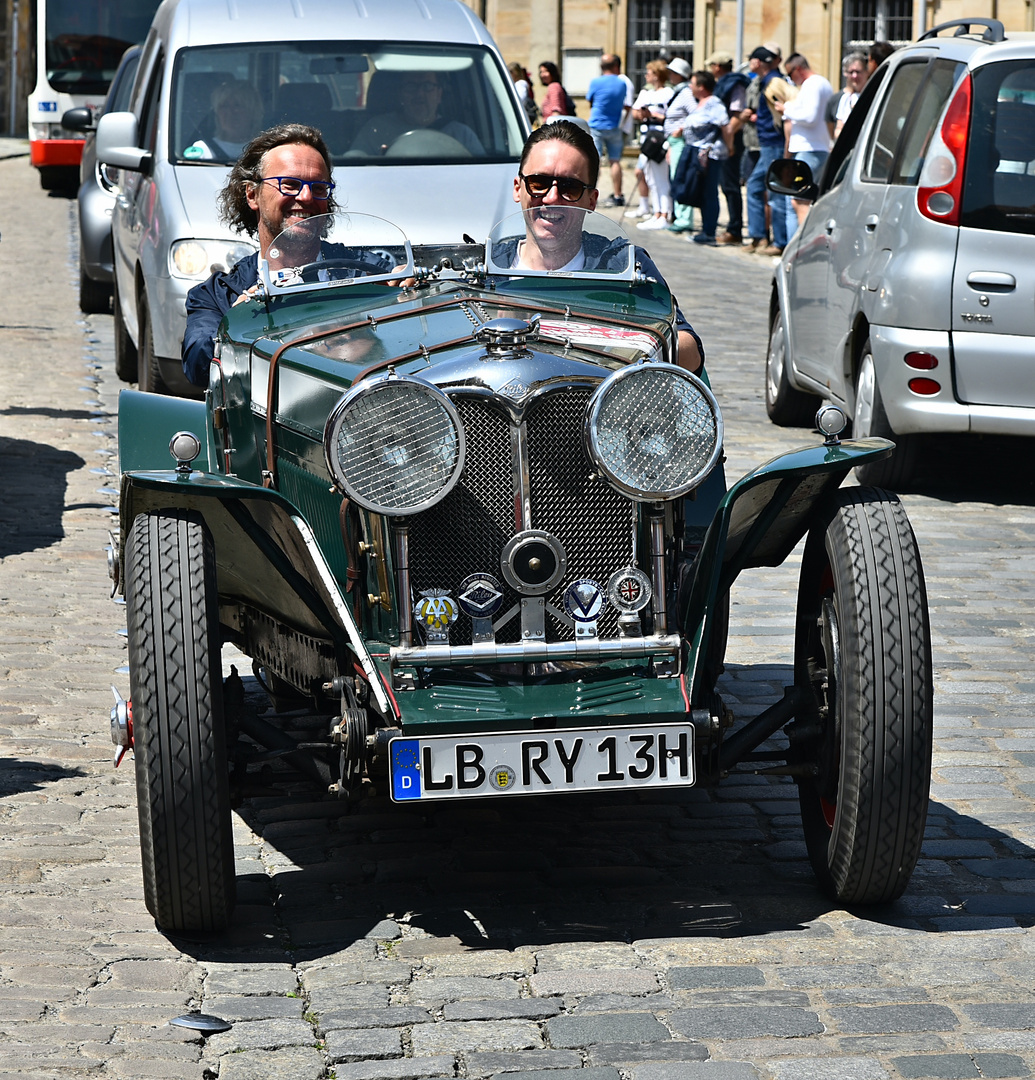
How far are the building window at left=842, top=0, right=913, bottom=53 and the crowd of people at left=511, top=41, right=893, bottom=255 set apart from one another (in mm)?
12943

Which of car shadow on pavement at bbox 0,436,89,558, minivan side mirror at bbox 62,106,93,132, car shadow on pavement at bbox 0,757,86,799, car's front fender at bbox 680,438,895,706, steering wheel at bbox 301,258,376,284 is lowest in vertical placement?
car shadow on pavement at bbox 0,757,86,799

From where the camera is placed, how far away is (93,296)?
15.5 m

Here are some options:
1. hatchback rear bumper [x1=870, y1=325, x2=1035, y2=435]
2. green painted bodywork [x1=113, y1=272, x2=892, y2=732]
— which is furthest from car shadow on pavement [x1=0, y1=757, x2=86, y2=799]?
hatchback rear bumper [x1=870, y1=325, x2=1035, y2=435]

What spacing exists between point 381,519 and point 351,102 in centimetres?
596

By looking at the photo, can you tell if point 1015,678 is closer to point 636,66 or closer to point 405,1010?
point 405,1010

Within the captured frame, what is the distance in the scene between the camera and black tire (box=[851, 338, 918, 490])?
29.8 feet

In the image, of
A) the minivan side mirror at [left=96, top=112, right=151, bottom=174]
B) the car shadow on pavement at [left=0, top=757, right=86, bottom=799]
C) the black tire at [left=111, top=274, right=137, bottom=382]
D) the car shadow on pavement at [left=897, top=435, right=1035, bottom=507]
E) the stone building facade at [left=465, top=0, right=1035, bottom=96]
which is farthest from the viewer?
the stone building facade at [left=465, top=0, right=1035, bottom=96]

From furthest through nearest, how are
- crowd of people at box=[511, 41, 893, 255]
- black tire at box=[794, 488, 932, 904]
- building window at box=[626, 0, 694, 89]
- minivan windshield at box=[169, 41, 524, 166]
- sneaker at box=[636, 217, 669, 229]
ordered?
building window at box=[626, 0, 694, 89] < sneaker at box=[636, 217, 669, 229] < crowd of people at box=[511, 41, 893, 255] < minivan windshield at box=[169, 41, 524, 166] < black tire at box=[794, 488, 932, 904]

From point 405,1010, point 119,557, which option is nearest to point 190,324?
point 119,557

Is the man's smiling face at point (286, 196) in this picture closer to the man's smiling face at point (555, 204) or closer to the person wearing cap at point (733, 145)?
the man's smiling face at point (555, 204)

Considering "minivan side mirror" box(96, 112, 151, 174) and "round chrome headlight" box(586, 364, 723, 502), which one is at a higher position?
"minivan side mirror" box(96, 112, 151, 174)

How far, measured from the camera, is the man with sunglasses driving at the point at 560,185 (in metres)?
5.25

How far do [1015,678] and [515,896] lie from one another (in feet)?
8.79

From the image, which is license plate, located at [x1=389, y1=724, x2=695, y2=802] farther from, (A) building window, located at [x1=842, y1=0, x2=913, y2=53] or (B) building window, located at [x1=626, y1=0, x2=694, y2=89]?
(B) building window, located at [x1=626, y1=0, x2=694, y2=89]
